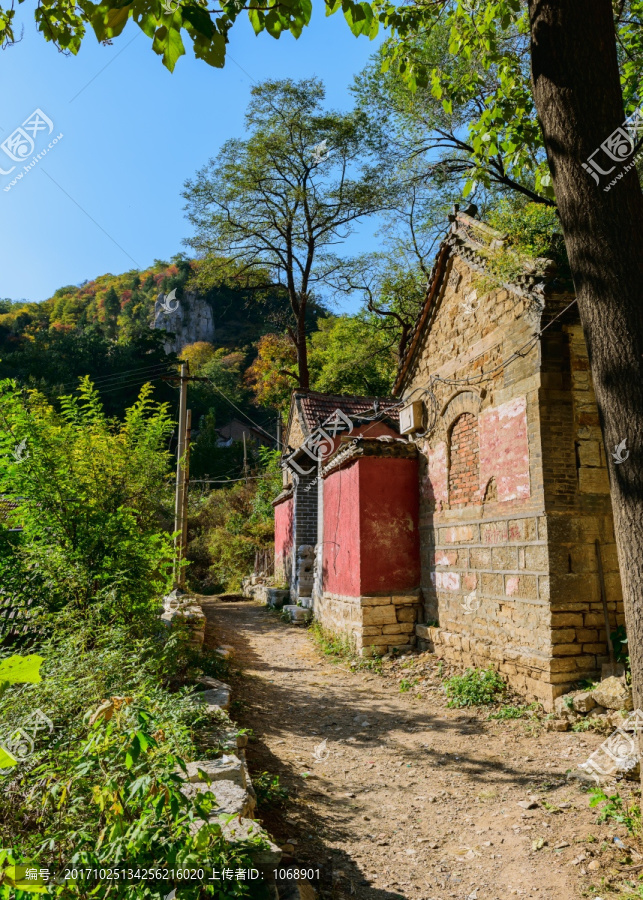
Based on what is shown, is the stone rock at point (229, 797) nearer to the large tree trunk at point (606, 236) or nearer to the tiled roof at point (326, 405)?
the large tree trunk at point (606, 236)

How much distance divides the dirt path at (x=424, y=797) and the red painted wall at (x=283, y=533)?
8.83 meters

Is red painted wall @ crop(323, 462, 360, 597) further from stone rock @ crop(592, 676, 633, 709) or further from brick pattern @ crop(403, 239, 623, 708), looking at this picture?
stone rock @ crop(592, 676, 633, 709)

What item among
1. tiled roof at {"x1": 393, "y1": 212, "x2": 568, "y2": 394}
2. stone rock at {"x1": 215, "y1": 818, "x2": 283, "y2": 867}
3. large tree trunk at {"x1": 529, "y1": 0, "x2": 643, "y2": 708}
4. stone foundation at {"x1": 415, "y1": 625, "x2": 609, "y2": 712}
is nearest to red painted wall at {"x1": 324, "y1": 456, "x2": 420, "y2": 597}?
stone foundation at {"x1": 415, "y1": 625, "x2": 609, "y2": 712}

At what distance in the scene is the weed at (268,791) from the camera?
4.04m

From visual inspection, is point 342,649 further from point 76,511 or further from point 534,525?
point 76,511

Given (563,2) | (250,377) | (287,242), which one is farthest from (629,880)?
(250,377)

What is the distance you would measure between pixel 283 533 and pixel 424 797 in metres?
13.3

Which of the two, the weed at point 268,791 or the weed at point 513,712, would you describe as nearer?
the weed at point 268,791

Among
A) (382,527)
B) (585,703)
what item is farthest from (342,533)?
(585,703)

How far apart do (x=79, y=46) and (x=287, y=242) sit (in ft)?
56.0

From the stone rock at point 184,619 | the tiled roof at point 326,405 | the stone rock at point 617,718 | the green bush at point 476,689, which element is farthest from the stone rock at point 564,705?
the tiled roof at point 326,405

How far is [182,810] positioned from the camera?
2.25 metres

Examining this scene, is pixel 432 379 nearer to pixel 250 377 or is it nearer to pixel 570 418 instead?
pixel 570 418

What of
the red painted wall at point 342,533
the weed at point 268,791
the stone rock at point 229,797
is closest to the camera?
→ the stone rock at point 229,797
